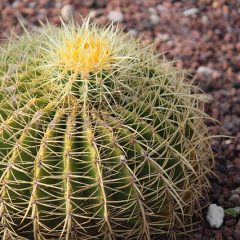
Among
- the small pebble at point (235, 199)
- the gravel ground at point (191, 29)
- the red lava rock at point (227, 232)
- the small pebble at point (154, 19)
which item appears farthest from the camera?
the small pebble at point (154, 19)

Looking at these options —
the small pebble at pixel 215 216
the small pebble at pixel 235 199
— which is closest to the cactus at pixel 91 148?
the small pebble at pixel 215 216

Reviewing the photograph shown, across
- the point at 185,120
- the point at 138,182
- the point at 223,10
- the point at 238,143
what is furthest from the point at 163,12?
the point at 138,182

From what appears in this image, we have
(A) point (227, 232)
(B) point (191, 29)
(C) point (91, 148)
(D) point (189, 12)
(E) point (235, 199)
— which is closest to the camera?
(C) point (91, 148)

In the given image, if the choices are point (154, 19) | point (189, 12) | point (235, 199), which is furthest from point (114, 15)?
point (235, 199)

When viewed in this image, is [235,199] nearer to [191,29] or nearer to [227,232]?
[227,232]

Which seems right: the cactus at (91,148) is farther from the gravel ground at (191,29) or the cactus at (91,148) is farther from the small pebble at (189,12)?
the small pebble at (189,12)

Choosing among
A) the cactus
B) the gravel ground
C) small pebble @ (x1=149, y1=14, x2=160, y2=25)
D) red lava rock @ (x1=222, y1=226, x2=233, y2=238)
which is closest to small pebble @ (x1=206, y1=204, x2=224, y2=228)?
red lava rock @ (x1=222, y1=226, x2=233, y2=238)

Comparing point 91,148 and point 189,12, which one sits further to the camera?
point 189,12
